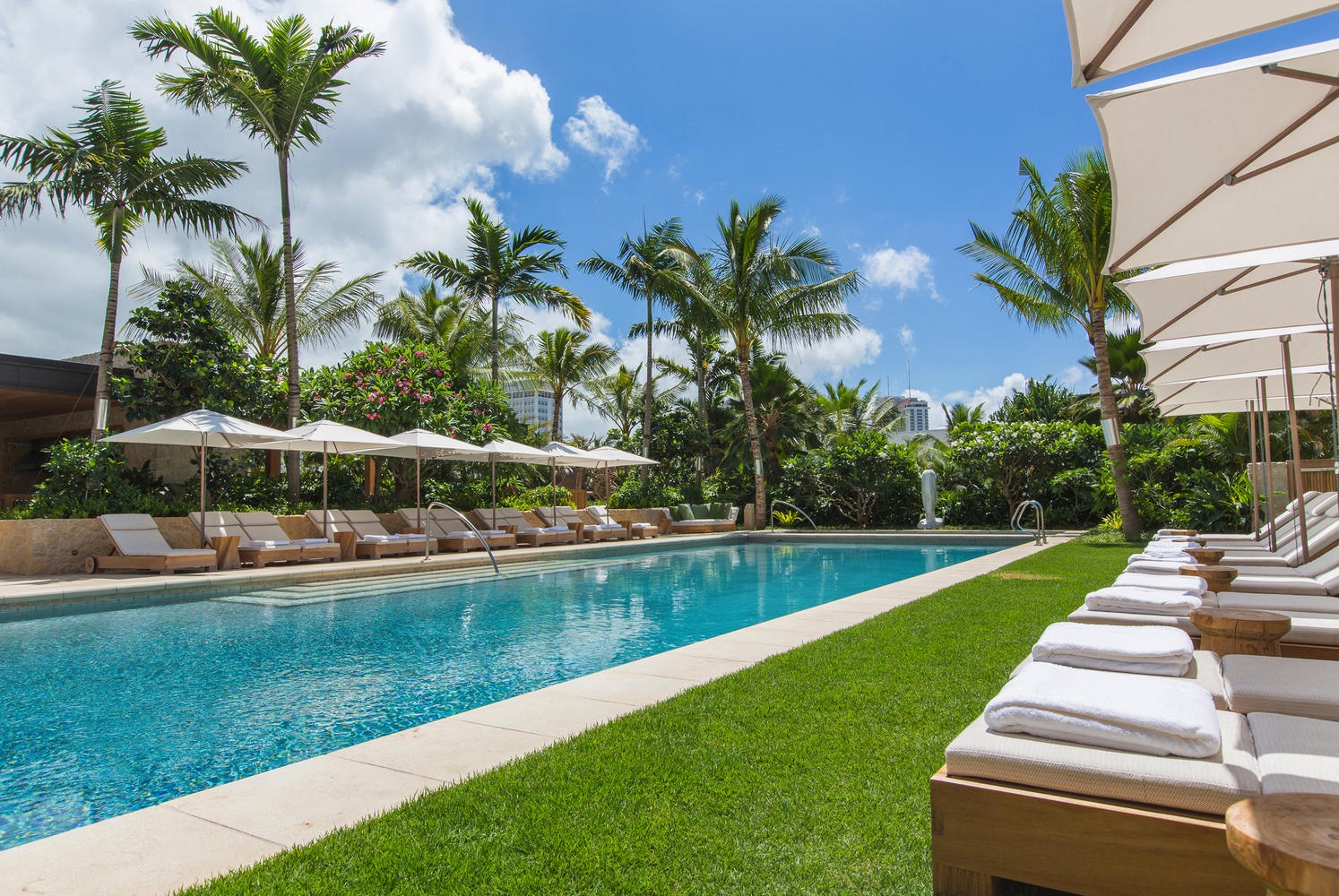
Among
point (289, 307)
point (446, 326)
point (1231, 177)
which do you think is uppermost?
point (446, 326)

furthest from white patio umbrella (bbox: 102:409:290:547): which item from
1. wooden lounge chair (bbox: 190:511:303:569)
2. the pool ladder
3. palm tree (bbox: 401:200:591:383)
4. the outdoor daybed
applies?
the pool ladder

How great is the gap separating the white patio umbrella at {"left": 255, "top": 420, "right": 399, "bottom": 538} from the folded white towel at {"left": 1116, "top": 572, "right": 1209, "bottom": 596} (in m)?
11.4

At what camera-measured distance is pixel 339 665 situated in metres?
6.20

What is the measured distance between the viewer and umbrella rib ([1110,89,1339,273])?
284cm

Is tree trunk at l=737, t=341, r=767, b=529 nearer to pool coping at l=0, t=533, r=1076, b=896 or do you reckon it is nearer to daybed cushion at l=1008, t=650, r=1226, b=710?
pool coping at l=0, t=533, r=1076, b=896

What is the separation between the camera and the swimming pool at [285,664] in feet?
13.3

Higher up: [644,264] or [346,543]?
[644,264]

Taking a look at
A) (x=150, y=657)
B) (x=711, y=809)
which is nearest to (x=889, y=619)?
(x=711, y=809)

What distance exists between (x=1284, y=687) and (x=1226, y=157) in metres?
2.01

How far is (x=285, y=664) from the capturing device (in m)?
6.27

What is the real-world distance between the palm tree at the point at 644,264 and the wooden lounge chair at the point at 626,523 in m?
3.39

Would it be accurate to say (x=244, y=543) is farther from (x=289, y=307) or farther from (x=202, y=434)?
(x=289, y=307)

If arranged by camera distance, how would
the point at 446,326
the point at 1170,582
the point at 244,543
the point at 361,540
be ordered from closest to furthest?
the point at 1170,582
the point at 244,543
the point at 361,540
the point at 446,326

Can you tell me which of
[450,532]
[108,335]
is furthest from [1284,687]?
[108,335]
